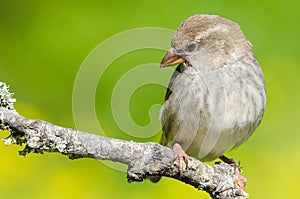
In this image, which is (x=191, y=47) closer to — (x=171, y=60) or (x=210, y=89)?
(x=171, y=60)

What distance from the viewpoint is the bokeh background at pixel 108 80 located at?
15.9 feet

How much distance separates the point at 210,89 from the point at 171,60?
273mm

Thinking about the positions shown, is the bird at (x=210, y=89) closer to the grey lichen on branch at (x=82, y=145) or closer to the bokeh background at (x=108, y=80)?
the bokeh background at (x=108, y=80)

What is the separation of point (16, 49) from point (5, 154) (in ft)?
2.57

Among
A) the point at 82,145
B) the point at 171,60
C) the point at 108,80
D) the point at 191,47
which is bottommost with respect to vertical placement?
the point at 82,145

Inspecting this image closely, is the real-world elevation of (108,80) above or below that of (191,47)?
above

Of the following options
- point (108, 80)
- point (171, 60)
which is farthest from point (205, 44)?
point (108, 80)

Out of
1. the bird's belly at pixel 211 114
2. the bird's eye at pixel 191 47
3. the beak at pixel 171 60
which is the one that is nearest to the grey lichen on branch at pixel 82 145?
the bird's belly at pixel 211 114

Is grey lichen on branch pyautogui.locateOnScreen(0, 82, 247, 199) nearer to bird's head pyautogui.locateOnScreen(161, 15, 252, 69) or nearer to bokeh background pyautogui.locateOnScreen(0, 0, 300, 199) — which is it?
bird's head pyautogui.locateOnScreen(161, 15, 252, 69)

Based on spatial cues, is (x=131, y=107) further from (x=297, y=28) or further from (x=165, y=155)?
(x=165, y=155)

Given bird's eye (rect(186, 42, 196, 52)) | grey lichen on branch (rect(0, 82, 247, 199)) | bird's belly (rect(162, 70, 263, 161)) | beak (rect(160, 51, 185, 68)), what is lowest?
grey lichen on branch (rect(0, 82, 247, 199))

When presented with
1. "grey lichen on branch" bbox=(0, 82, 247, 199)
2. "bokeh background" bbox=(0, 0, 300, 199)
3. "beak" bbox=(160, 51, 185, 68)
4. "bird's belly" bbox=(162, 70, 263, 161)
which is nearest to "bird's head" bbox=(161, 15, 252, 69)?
"beak" bbox=(160, 51, 185, 68)

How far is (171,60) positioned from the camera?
414 centimetres

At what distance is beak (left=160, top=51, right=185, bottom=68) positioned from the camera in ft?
13.5
